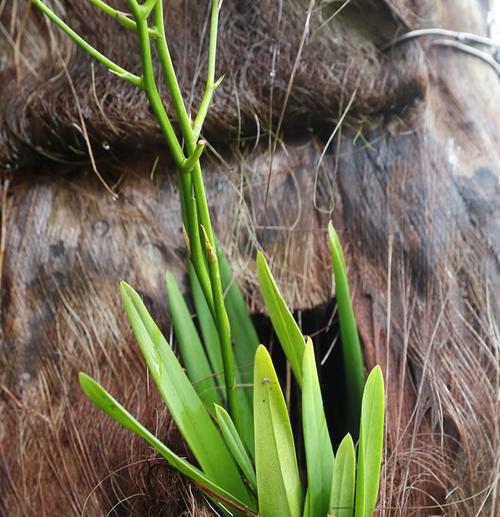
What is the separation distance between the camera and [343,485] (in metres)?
0.59

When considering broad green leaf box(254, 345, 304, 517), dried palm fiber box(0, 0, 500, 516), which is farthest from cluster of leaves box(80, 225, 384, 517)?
dried palm fiber box(0, 0, 500, 516)

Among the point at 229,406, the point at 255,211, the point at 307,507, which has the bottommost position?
the point at 307,507

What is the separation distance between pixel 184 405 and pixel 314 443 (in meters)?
0.14

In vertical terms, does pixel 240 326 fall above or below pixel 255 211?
below

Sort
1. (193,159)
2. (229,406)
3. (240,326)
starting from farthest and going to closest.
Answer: (240,326) → (229,406) → (193,159)

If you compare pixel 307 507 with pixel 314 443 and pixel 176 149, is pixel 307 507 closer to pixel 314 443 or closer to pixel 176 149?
pixel 314 443

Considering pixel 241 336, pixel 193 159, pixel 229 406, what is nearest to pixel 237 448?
pixel 229 406

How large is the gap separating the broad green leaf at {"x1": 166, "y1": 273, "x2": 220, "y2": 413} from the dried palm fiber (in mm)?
73

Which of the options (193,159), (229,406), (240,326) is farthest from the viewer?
(240,326)

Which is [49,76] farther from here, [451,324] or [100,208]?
[451,324]

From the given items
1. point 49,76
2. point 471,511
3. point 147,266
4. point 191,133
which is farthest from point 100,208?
point 471,511

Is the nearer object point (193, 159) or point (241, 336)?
point (193, 159)

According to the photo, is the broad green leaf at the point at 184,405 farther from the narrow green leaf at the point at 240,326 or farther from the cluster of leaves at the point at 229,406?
the narrow green leaf at the point at 240,326

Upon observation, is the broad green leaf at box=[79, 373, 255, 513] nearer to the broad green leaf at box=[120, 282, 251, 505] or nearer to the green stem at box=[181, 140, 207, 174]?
the broad green leaf at box=[120, 282, 251, 505]
